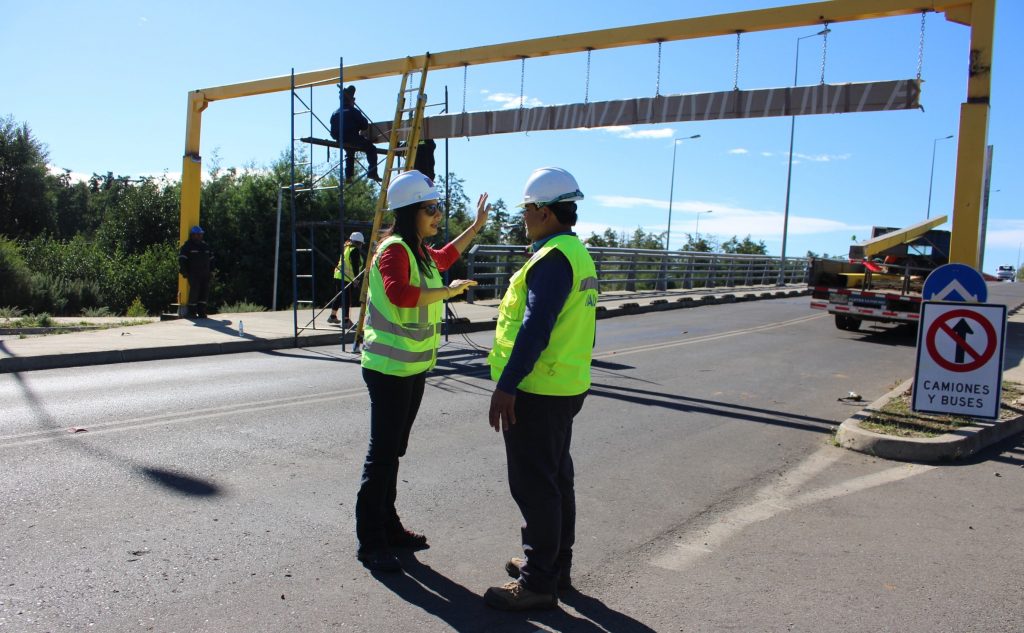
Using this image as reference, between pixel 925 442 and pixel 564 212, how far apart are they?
439 cm

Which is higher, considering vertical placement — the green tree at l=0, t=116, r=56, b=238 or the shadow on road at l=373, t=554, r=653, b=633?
the green tree at l=0, t=116, r=56, b=238

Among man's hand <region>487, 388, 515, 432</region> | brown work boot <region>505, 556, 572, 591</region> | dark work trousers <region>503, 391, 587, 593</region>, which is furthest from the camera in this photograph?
brown work boot <region>505, 556, 572, 591</region>

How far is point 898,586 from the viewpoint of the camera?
152 inches

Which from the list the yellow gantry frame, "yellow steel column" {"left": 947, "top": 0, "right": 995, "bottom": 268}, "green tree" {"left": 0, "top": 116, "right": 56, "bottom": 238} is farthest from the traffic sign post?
"green tree" {"left": 0, "top": 116, "right": 56, "bottom": 238}

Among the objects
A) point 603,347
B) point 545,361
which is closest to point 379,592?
point 545,361

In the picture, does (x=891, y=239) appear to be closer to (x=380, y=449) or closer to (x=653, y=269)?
(x=653, y=269)

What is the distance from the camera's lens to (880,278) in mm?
17156

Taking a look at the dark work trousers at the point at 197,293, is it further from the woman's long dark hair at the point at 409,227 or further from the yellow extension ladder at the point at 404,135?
the woman's long dark hair at the point at 409,227

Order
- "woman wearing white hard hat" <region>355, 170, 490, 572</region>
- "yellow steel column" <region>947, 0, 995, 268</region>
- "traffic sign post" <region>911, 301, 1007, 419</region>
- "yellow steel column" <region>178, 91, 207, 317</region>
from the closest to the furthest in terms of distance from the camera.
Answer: "woman wearing white hard hat" <region>355, 170, 490, 572</region>
"traffic sign post" <region>911, 301, 1007, 419</region>
"yellow steel column" <region>947, 0, 995, 268</region>
"yellow steel column" <region>178, 91, 207, 317</region>

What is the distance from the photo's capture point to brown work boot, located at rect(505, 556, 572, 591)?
12.2ft

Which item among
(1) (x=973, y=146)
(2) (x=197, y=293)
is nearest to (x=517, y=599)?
(1) (x=973, y=146)

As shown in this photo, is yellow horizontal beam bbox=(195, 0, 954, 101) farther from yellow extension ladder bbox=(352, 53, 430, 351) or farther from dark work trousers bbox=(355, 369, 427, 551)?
dark work trousers bbox=(355, 369, 427, 551)

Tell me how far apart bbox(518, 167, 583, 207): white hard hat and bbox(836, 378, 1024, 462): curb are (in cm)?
431

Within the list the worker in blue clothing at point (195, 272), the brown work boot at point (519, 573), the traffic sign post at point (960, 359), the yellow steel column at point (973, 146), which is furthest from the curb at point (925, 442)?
the worker in blue clothing at point (195, 272)
